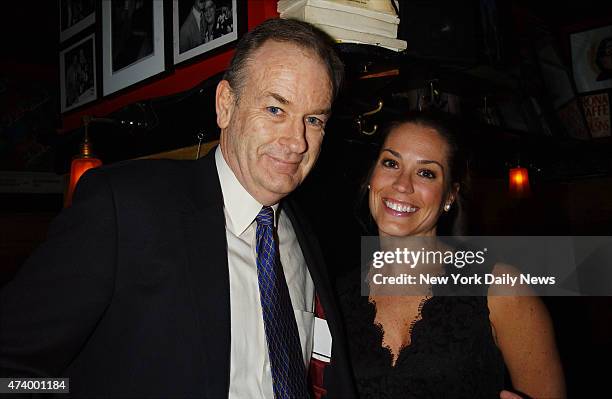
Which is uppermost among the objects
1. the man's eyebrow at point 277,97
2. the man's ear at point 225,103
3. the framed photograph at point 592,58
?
the framed photograph at point 592,58

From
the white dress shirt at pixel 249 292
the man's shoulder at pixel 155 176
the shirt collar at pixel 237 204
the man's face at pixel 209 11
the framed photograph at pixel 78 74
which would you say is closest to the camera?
the man's shoulder at pixel 155 176

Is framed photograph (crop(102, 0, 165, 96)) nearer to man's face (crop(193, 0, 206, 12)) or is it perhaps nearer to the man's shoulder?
man's face (crop(193, 0, 206, 12))

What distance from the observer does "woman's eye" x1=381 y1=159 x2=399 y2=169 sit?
1765 millimetres

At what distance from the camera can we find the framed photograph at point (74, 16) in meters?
3.08

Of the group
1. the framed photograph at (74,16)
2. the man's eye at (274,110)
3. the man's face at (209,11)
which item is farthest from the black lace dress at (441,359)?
the framed photograph at (74,16)

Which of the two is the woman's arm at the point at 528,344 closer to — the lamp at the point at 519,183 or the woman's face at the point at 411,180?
the woman's face at the point at 411,180

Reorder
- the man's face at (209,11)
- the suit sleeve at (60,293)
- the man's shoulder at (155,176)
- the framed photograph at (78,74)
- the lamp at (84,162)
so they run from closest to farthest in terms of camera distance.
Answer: the suit sleeve at (60,293) → the man's shoulder at (155,176) → the man's face at (209,11) → the lamp at (84,162) → the framed photograph at (78,74)

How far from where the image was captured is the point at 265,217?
1321mm

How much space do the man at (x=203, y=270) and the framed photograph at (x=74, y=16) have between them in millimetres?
2332

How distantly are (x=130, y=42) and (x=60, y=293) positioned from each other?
213 cm

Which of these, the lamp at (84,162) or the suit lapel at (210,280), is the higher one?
the lamp at (84,162)

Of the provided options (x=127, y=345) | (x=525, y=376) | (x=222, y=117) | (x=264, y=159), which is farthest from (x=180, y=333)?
(x=525, y=376)

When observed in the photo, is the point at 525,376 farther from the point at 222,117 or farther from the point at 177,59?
the point at 177,59

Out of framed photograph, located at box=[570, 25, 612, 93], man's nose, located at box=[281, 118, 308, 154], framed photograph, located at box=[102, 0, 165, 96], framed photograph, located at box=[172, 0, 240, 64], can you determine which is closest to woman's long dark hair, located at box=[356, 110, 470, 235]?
man's nose, located at box=[281, 118, 308, 154]
